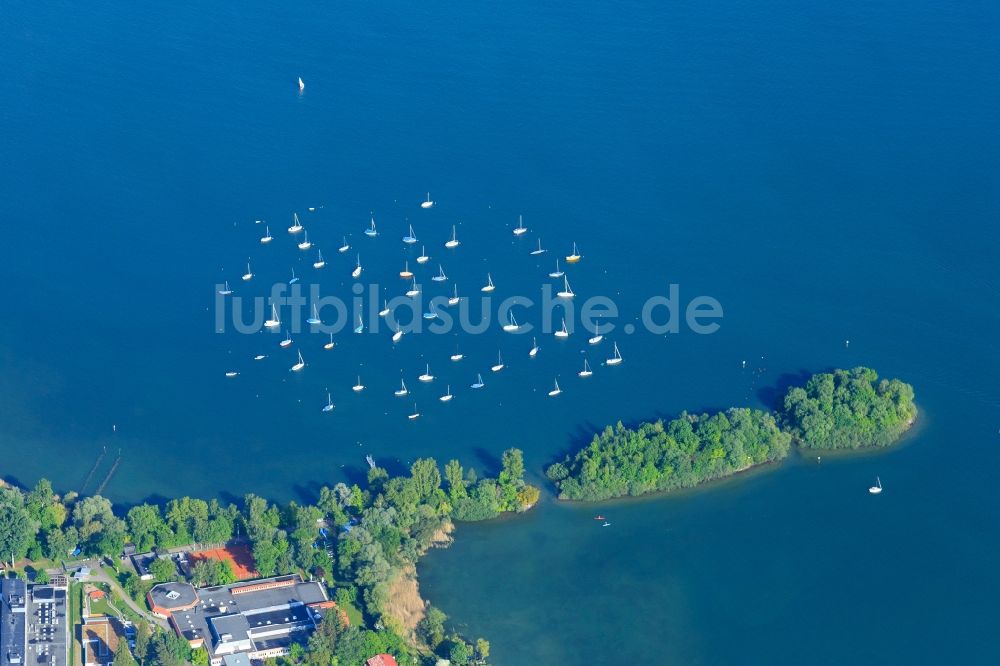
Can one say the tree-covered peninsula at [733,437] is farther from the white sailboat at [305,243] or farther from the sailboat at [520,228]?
the white sailboat at [305,243]

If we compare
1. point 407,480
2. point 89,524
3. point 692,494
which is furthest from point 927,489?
point 89,524

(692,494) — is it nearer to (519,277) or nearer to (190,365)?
(519,277)

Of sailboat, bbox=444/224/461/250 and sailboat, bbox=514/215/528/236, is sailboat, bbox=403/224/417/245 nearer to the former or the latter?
sailboat, bbox=444/224/461/250

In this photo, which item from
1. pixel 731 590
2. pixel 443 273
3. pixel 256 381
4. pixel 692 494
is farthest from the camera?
pixel 443 273

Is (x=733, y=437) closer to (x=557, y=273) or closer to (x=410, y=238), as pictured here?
(x=557, y=273)

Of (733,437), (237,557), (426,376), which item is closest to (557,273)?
(426,376)

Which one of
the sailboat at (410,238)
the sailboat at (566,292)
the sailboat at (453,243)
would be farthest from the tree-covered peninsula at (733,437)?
the sailboat at (410,238)
